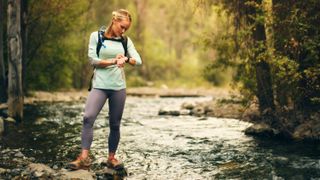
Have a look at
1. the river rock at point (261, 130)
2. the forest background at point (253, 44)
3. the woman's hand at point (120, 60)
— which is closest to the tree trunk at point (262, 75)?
the forest background at point (253, 44)

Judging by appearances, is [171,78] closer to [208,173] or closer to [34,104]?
[34,104]

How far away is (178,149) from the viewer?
10406 millimetres

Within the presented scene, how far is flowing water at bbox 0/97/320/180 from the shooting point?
8180mm

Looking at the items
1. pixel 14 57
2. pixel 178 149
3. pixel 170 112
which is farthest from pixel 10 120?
pixel 170 112

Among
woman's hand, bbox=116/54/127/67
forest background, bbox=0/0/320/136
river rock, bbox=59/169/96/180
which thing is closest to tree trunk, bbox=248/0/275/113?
forest background, bbox=0/0/320/136

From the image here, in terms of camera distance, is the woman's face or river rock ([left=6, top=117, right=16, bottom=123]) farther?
river rock ([left=6, top=117, right=16, bottom=123])

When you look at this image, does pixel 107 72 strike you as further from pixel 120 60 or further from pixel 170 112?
pixel 170 112

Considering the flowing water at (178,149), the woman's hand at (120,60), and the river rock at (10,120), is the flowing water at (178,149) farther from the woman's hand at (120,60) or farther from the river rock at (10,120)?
the woman's hand at (120,60)

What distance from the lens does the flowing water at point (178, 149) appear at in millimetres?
8180

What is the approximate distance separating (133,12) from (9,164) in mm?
36607

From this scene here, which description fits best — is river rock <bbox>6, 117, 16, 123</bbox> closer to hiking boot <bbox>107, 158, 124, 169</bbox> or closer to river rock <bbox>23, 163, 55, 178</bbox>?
river rock <bbox>23, 163, 55, 178</bbox>

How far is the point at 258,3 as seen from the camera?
39.0 ft

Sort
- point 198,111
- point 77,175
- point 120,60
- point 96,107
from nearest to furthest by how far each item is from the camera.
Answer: point 77,175
point 120,60
point 96,107
point 198,111

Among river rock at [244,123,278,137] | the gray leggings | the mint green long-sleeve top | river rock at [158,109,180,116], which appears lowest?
river rock at [158,109,180,116]
